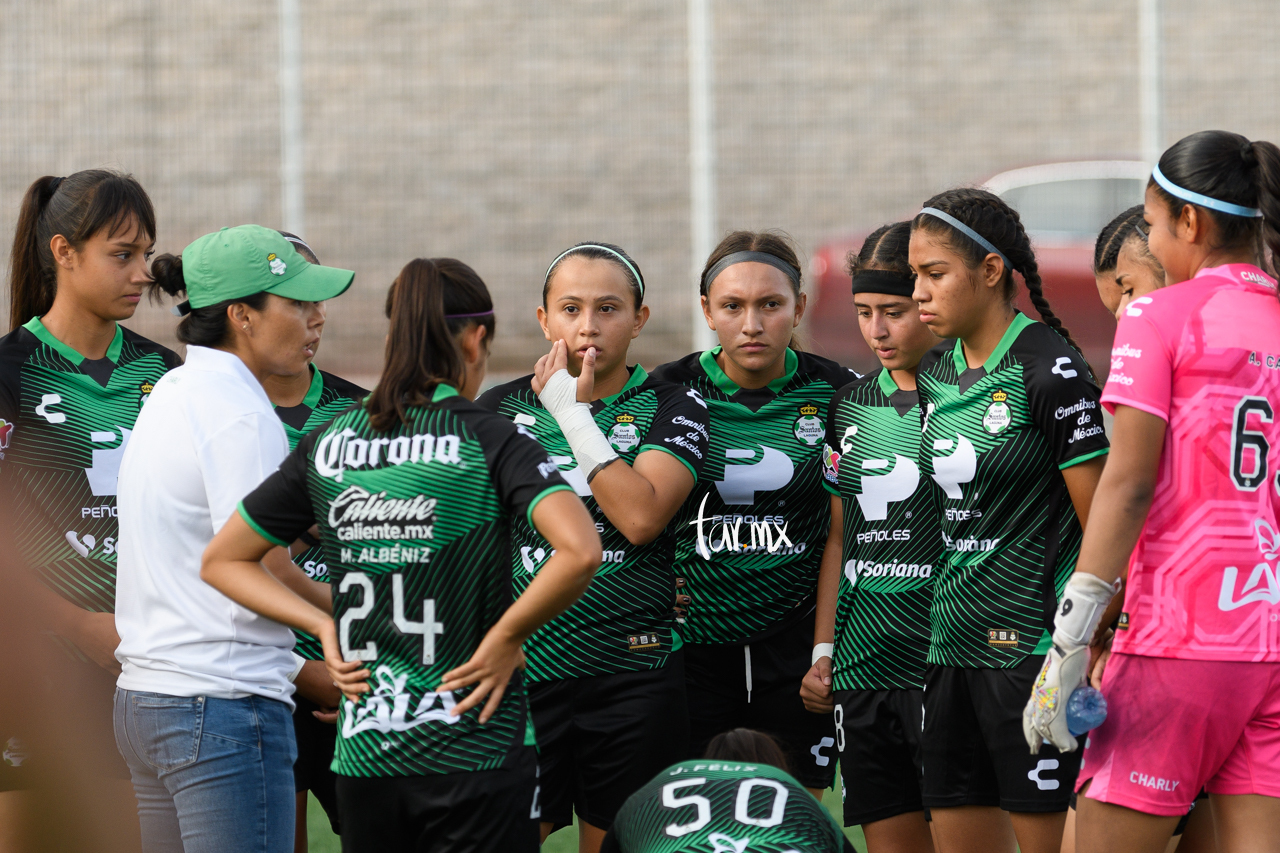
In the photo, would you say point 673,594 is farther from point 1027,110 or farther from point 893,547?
point 1027,110

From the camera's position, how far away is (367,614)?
9.43 ft

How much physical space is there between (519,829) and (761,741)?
733 mm

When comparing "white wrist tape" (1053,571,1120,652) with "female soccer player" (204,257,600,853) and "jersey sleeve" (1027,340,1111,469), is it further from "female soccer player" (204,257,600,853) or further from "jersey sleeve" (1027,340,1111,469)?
"female soccer player" (204,257,600,853)

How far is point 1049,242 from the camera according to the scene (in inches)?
478

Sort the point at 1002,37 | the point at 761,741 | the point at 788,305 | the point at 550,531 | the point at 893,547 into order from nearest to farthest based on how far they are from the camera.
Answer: the point at 550,531 < the point at 761,741 < the point at 893,547 < the point at 788,305 < the point at 1002,37

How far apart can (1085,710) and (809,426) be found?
1.57m

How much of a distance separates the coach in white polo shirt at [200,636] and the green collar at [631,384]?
1.12 meters

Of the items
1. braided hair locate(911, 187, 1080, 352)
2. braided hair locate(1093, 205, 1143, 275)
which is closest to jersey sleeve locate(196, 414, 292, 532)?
braided hair locate(911, 187, 1080, 352)

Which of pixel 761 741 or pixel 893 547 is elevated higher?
pixel 893 547

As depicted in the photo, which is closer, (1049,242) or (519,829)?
(519,829)

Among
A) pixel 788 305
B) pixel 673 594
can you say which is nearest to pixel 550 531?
pixel 673 594

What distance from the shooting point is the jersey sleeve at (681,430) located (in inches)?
154

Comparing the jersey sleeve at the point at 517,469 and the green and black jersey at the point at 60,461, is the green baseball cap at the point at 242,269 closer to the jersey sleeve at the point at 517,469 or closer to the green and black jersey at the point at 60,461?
the jersey sleeve at the point at 517,469

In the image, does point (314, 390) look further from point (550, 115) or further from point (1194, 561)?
point (550, 115)
